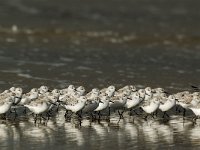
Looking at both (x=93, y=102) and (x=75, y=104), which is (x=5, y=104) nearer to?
(x=75, y=104)

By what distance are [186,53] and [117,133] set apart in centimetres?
1623

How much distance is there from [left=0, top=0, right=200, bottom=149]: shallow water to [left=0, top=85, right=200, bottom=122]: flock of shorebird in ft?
1.32

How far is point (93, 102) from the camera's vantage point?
15938 mm

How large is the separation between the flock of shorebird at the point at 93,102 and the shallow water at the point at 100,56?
402 millimetres

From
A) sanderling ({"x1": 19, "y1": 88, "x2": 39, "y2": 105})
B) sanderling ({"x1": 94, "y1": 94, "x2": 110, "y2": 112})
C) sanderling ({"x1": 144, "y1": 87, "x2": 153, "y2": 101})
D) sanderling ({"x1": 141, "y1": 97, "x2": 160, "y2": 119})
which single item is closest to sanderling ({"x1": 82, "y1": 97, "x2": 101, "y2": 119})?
sanderling ({"x1": 94, "y1": 94, "x2": 110, "y2": 112})

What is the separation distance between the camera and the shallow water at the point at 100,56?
14.0m

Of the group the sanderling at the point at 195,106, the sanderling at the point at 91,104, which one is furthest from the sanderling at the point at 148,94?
the sanderling at the point at 91,104

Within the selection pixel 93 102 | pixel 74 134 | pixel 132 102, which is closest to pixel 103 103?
pixel 93 102

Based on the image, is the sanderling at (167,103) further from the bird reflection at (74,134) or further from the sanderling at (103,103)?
the bird reflection at (74,134)

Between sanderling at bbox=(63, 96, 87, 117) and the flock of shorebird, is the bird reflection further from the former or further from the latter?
the flock of shorebird

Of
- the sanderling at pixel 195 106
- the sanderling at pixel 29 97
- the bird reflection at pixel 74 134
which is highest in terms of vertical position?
the sanderling at pixel 29 97

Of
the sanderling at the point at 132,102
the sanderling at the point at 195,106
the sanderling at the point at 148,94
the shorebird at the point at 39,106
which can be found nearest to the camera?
the shorebird at the point at 39,106

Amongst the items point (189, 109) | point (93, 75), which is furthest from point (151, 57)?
point (189, 109)

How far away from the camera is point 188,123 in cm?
1591
